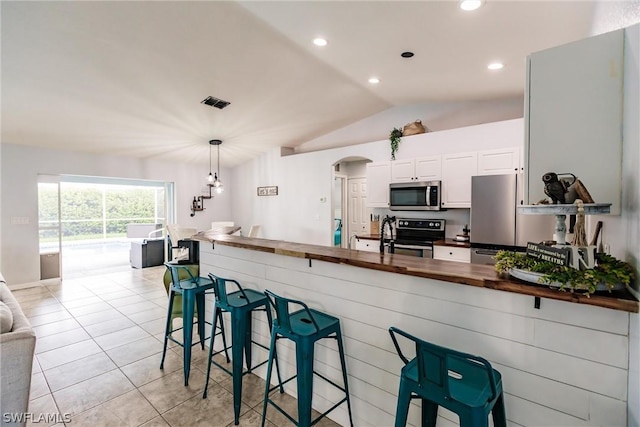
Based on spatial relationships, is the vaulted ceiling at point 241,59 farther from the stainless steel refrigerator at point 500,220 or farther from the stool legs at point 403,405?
the stool legs at point 403,405

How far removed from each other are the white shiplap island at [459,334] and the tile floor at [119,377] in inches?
21.7

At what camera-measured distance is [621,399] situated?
1.08 m

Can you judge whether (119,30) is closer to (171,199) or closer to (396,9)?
(396,9)

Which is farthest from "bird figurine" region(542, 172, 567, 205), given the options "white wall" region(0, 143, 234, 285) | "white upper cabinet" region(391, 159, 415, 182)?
"white wall" region(0, 143, 234, 285)

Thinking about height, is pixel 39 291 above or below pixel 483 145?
below

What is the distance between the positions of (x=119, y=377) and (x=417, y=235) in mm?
3933

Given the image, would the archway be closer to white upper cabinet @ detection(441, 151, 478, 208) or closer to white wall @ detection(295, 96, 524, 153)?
white wall @ detection(295, 96, 524, 153)

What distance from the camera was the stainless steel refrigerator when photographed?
3156mm

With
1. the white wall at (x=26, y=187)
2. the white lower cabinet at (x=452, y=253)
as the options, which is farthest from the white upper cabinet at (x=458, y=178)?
the white wall at (x=26, y=187)

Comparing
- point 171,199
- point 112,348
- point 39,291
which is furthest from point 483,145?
point 39,291

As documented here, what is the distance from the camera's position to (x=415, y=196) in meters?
4.27

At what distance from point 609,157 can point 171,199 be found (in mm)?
7574

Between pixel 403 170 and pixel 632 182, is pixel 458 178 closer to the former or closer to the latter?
pixel 403 170

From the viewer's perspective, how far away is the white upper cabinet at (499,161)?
3541mm
